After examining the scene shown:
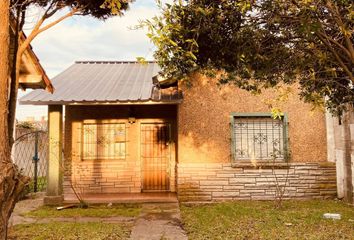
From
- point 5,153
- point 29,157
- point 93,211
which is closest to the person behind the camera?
point 5,153

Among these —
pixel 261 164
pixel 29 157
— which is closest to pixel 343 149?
pixel 261 164

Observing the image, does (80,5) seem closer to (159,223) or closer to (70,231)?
(70,231)

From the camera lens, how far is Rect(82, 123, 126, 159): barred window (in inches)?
444

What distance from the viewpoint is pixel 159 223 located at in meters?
7.33

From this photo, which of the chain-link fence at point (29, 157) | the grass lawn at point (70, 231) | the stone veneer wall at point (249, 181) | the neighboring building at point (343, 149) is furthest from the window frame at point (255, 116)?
the chain-link fence at point (29, 157)

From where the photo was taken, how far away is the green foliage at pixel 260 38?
4.65 meters

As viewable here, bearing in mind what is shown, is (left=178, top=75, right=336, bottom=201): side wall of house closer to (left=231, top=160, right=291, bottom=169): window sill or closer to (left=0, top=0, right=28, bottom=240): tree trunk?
(left=231, top=160, right=291, bottom=169): window sill

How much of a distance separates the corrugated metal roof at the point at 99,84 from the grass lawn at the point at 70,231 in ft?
10.9

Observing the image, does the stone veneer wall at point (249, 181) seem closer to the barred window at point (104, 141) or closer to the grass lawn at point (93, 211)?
the grass lawn at point (93, 211)

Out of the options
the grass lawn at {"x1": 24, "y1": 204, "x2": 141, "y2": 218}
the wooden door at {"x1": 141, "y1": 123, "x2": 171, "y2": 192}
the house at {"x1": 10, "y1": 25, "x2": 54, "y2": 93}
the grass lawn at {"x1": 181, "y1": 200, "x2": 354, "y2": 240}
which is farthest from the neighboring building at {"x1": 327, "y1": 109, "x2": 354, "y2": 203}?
the house at {"x1": 10, "y1": 25, "x2": 54, "y2": 93}

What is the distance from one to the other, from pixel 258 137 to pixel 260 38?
209 inches

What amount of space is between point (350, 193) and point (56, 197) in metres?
7.95

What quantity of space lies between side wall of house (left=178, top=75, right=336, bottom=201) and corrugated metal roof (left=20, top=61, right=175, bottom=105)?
5.25 ft

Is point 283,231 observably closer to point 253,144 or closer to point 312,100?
point 312,100
